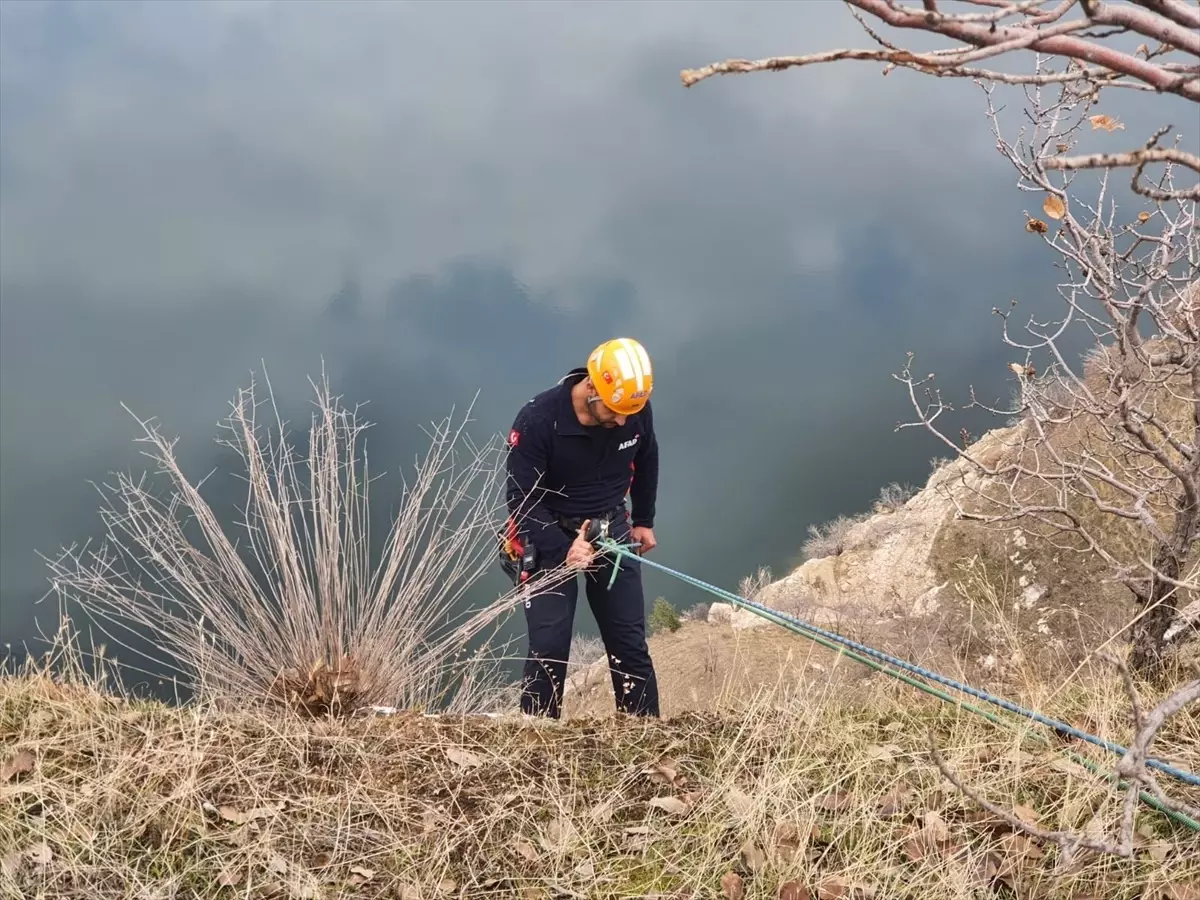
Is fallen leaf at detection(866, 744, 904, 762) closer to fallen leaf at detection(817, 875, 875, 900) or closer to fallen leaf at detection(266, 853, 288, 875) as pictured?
fallen leaf at detection(817, 875, 875, 900)

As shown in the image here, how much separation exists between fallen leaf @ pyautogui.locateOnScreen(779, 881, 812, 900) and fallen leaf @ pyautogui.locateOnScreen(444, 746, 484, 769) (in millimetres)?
1017

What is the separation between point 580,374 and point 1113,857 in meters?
2.87

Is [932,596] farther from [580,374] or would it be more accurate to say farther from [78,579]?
[78,579]

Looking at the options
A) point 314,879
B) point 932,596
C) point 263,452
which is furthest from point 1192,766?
point 932,596

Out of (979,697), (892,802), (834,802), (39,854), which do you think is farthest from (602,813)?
(39,854)

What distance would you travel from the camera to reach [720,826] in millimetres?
2406

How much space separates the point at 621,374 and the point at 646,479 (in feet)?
3.16

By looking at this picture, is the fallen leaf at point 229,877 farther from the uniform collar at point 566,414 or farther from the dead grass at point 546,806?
the uniform collar at point 566,414

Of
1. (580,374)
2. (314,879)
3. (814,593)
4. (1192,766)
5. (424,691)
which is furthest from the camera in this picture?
(814,593)

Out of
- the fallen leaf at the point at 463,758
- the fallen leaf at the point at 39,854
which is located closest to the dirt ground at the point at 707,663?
the fallen leaf at the point at 463,758

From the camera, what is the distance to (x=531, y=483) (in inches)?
165

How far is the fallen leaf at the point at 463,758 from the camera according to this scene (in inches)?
107

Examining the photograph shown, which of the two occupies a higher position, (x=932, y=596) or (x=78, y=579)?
(x=78, y=579)

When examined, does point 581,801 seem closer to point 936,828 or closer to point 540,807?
point 540,807
